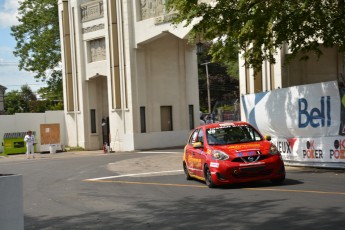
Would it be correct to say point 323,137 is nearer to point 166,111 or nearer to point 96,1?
point 166,111

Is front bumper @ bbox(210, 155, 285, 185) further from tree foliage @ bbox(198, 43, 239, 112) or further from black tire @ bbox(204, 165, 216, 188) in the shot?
tree foliage @ bbox(198, 43, 239, 112)

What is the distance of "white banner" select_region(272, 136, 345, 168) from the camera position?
15.8m

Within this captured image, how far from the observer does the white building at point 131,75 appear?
33375 mm

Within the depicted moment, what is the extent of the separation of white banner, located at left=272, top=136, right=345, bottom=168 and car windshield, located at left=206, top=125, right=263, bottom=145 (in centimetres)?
315

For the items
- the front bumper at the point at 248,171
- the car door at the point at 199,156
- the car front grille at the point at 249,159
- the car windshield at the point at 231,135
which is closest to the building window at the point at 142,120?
the car door at the point at 199,156

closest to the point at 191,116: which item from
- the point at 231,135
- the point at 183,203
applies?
the point at 231,135

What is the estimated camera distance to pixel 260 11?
15680mm

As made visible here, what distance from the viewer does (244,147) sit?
12.9m

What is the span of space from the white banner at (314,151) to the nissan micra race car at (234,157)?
3.15 meters

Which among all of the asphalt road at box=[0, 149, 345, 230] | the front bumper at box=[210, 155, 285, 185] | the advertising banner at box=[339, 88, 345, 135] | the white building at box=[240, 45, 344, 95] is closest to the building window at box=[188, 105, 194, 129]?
the white building at box=[240, 45, 344, 95]

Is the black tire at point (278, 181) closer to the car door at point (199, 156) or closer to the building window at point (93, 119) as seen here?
the car door at point (199, 156)

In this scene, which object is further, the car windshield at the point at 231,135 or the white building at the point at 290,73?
the white building at the point at 290,73

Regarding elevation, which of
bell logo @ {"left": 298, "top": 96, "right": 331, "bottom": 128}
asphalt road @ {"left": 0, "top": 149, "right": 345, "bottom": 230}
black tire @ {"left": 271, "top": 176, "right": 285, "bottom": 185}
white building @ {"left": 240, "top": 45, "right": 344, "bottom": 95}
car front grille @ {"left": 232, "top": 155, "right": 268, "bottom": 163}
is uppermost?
white building @ {"left": 240, "top": 45, "right": 344, "bottom": 95}

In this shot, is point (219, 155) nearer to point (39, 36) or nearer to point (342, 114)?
point (342, 114)
